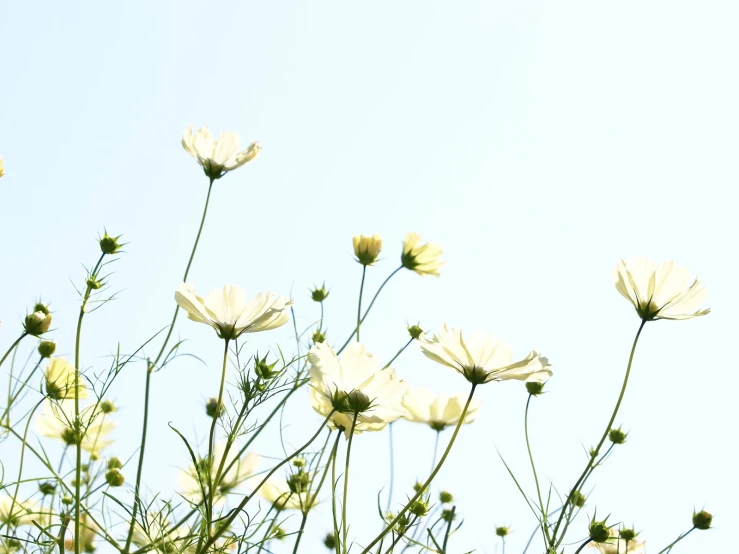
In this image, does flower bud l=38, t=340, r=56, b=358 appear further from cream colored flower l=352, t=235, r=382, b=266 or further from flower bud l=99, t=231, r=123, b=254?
cream colored flower l=352, t=235, r=382, b=266

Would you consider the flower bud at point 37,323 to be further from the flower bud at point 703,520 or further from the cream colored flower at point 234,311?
the flower bud at point 703,520

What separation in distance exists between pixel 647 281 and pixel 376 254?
0.62 m

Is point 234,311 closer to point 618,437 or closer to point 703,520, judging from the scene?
point 618,437

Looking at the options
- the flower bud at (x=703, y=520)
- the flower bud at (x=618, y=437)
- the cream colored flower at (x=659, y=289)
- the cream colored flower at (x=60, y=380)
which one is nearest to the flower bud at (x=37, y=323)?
the cream colored flower at (x=60, y=380)

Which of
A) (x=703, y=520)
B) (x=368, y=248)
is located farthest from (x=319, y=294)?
(x=703, y=520)

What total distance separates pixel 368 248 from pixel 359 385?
71 cm

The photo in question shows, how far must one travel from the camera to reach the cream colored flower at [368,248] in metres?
1.60

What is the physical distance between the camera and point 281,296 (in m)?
0.90

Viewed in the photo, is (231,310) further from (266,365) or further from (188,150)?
(188,150)

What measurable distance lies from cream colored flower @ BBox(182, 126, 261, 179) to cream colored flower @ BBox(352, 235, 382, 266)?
11.5 inches

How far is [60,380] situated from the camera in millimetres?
1268

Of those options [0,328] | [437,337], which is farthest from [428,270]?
[0,328]

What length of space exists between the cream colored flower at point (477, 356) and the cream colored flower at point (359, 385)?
63 millimetres

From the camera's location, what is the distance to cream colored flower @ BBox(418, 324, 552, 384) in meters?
0.93
